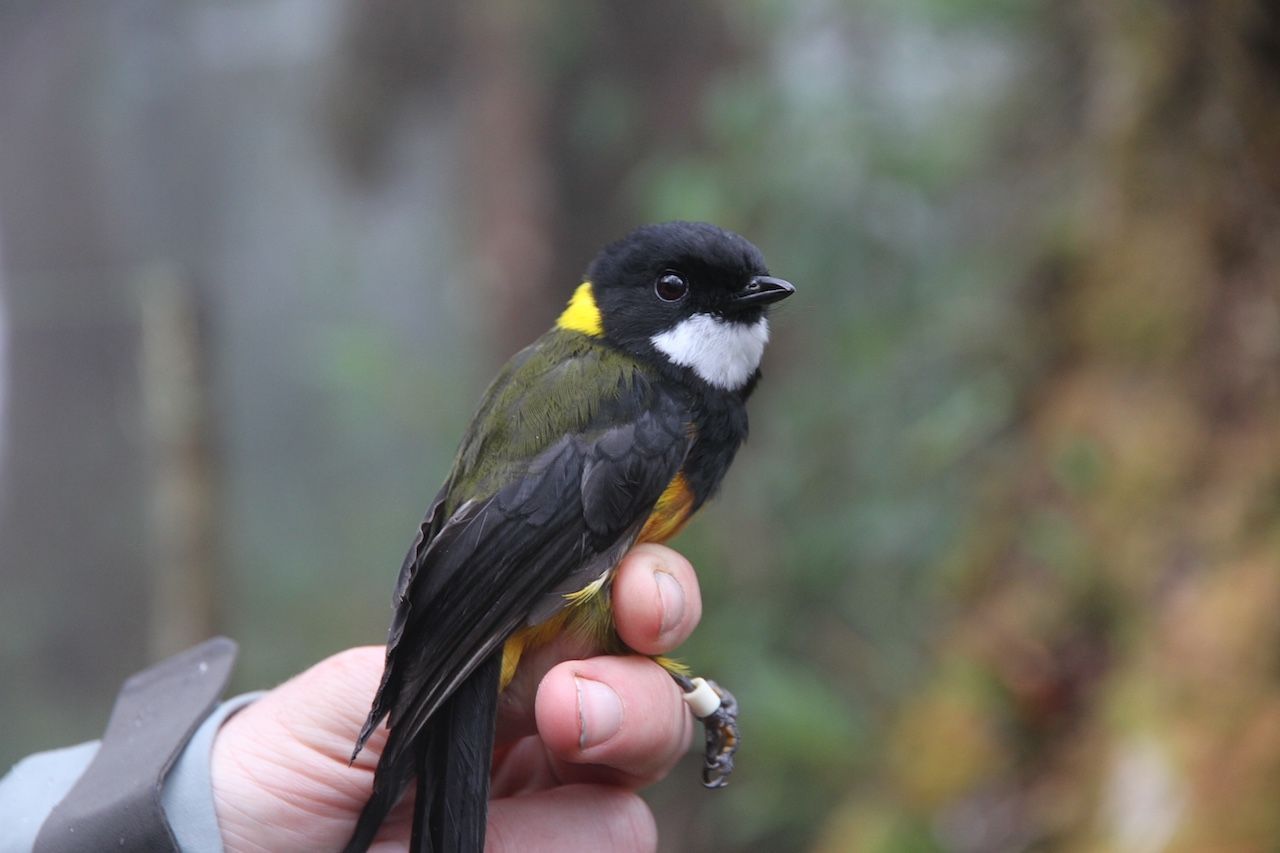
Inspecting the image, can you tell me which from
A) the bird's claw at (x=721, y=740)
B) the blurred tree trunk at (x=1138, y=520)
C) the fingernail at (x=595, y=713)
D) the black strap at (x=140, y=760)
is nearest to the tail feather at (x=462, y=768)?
the fingernail at (x=595, y=713)

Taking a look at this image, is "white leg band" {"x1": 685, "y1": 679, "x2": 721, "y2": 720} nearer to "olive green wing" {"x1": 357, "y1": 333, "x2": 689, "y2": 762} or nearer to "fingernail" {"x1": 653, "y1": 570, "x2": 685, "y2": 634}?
"fingernail" {"x1": 653, "y1": 570, "x2": 685, "y2": 634}

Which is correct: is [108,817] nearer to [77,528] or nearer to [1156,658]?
[1156,658]

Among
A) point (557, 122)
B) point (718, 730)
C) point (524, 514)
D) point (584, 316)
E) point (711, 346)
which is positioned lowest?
point (718, 730)

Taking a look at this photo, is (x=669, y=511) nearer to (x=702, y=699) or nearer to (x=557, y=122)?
(x=702, y=699)

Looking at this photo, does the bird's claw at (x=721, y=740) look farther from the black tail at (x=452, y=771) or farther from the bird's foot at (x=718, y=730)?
the black tail at (x=452, y=771)

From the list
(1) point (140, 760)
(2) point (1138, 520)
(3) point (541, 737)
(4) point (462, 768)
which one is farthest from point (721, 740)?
(2) point (1138, 520)

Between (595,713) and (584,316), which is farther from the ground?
(584,316)

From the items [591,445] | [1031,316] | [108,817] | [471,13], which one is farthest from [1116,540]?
[471,13]

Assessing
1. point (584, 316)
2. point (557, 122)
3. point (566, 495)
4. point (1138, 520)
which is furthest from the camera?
point (557, 122)

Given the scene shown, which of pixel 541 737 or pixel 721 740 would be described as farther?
pixel 721 740
